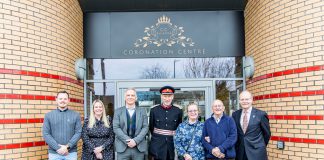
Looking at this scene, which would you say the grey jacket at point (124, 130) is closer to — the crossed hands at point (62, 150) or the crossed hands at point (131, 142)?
→ the crossed hands at point (131, 142)

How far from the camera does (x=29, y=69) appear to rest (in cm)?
567

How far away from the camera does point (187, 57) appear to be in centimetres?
793

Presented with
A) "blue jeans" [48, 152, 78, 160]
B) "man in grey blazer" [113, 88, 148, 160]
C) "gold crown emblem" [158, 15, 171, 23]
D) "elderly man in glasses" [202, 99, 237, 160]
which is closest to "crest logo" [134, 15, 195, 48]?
"gold crown emblem" [158, 15, 171, 23]

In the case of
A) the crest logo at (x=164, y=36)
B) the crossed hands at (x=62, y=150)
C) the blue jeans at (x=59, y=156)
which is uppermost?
the crest logo at (x=164, y=36)

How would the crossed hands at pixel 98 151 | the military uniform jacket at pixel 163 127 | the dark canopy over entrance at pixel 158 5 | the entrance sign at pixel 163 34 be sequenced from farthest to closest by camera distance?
the entrance sign at pixel 163 34, the dark canopy over entrance at pixel 158 5, the military uniform jacket at pixel 163 127, the crossed hands at pixel 98 151

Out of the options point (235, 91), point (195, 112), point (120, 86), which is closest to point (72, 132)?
point (195, 112)

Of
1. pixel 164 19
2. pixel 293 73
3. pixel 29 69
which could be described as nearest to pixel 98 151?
pixel 29 69

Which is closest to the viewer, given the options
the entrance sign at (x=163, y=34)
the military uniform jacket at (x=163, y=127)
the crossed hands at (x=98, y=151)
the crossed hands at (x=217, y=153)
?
the crossed hands at (x=217, y=153)

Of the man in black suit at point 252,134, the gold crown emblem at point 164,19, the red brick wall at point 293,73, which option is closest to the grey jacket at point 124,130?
the man in black suit at point 252,134

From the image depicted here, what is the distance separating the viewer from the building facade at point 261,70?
210 inches

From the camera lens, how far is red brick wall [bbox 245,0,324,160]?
212 inches

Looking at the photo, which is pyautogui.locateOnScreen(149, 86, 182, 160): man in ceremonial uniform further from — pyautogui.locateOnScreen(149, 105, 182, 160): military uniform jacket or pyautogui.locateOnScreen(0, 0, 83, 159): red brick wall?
pyautogui.locateOnScreen(0, 0, 83, 159): red brick wall

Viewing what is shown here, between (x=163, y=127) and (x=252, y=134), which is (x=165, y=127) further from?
(x=252, y=134)

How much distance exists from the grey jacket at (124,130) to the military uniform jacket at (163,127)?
0.82ft
